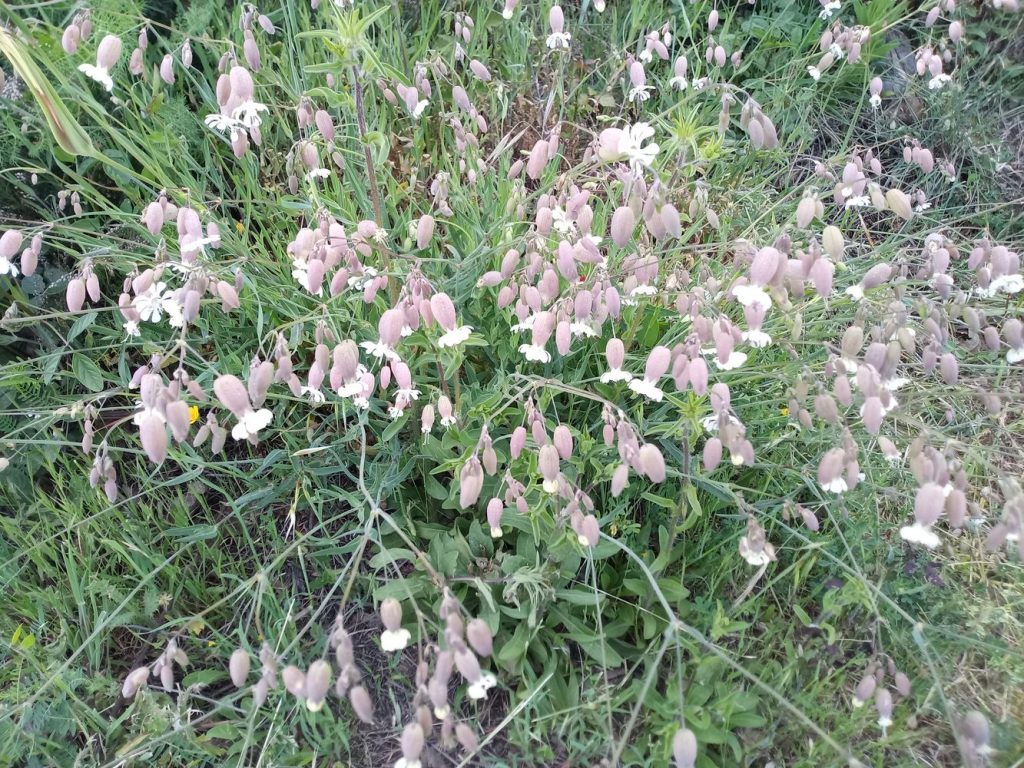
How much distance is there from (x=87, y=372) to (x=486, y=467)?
1399 millimetres

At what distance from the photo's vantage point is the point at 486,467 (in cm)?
158

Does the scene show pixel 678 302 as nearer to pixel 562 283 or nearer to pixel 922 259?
pixel 562 283

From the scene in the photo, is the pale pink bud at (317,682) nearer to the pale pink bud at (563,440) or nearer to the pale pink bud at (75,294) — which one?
the pale pink bud at (563,440)

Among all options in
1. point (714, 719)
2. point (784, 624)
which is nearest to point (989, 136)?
point (784, 624)

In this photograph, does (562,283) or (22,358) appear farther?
(22,358)

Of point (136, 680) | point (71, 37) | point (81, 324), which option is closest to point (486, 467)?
point (136, 680)

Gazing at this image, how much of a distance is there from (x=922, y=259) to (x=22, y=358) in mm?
2589

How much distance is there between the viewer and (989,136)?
308cm

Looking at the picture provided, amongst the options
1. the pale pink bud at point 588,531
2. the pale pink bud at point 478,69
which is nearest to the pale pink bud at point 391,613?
the pale pink bud at point 588,531

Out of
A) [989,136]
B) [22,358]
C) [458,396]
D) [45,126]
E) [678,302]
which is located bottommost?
[22,358]

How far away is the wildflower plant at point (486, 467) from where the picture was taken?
5.12 feet

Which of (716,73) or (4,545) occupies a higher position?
(716,73)

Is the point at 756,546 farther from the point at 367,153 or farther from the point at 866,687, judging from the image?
the point at 367,153

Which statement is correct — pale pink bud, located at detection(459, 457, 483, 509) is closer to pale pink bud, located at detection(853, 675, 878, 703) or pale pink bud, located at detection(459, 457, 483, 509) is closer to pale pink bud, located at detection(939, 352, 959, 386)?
pale pink bud, located at detection(853, 675, 878, 703)
